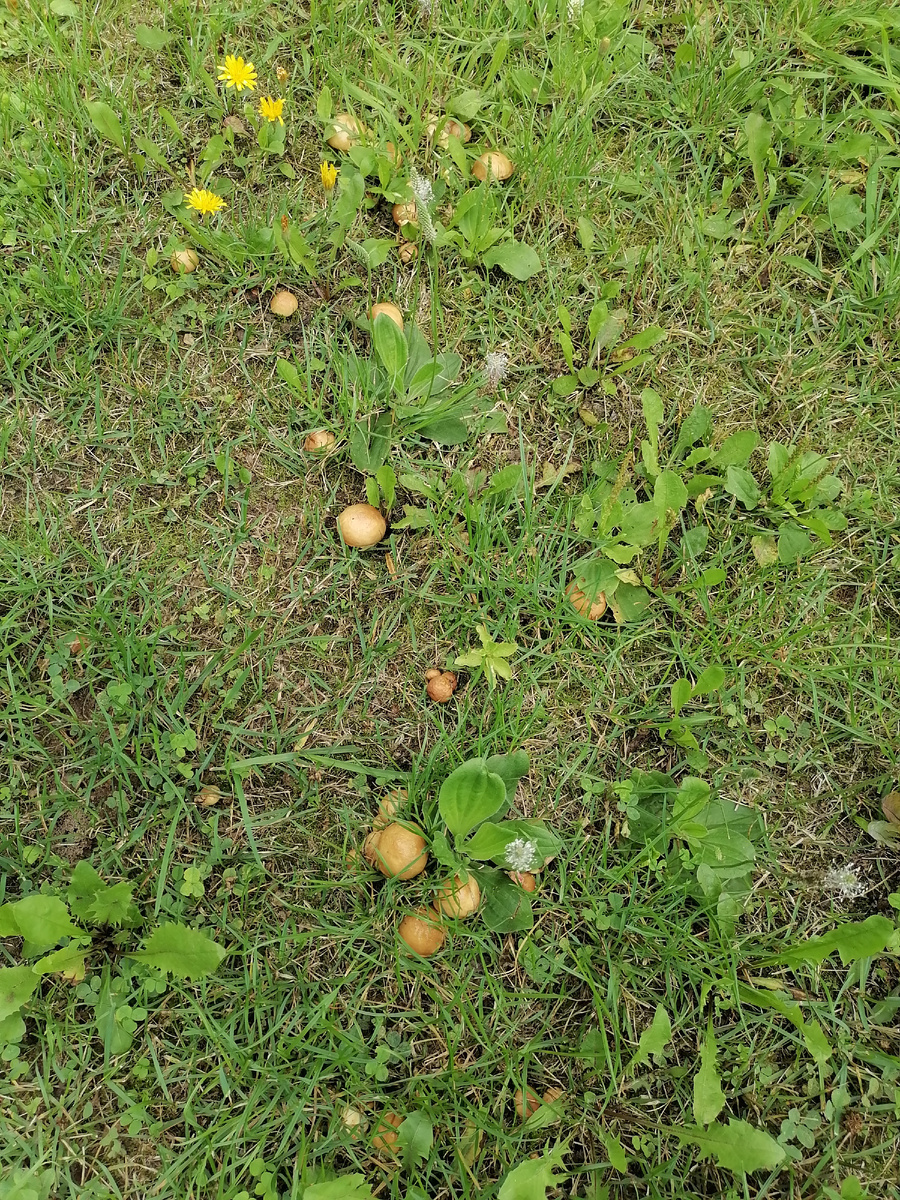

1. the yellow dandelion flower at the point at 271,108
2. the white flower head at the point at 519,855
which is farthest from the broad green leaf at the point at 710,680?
the yellow dandelion flower at the point at 271,108

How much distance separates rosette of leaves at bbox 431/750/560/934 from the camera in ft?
6.47

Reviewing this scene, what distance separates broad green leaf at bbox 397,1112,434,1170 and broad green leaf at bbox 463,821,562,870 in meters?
0.59

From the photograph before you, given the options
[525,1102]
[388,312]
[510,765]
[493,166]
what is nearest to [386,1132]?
[525,1102]

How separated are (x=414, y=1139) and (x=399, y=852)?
2.04 ft

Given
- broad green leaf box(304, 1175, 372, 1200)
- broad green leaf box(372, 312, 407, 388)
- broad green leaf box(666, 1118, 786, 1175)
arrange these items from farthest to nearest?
1. broad green leaf box(372, 312, 407, 388)
2. broad green leaf box(666, 1118, 786, 1175)
3. broad green leaf box(304, 1175, 372, 1200)

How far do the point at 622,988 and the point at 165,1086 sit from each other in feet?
3.64

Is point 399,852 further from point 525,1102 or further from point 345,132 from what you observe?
point 345,132

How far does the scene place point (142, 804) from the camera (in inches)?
83.6

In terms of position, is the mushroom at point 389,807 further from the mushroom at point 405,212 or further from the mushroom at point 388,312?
the mushroom at point 405,212

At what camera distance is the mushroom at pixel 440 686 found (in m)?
2.22

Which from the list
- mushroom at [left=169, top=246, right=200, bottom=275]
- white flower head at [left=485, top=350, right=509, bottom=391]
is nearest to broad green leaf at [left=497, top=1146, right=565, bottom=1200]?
white flower head at [left=485, top=350, right=509, bottom=391]

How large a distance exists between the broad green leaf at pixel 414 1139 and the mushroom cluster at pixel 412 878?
1.15 feet

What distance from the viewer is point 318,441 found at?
2.39 m

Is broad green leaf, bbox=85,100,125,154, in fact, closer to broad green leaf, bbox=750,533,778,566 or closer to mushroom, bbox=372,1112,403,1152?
broad green leaf, bbox=750,533,778,566
